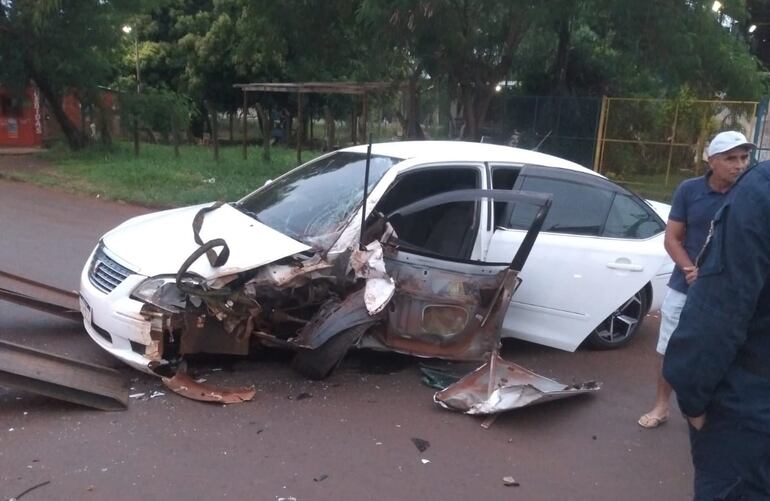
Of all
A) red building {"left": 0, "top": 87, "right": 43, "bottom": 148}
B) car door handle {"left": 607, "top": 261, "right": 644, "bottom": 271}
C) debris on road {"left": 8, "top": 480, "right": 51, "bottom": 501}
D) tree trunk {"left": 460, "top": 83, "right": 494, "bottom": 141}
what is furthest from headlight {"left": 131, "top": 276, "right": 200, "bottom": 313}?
red building {"left": 0, "top": 87, "right": 43, "bottom": 148}

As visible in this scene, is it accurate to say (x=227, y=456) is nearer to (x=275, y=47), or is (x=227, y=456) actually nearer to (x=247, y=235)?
(x=247, y=235)

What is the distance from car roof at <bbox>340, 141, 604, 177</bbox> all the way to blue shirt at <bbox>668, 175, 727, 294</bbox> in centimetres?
165

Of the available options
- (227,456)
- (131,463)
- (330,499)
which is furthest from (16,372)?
(330,499)

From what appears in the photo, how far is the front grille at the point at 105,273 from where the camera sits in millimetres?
4836

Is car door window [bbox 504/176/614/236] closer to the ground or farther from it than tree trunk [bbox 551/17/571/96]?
closer to the ground

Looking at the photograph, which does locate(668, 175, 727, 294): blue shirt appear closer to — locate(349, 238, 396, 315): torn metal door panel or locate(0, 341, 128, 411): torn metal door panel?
locate(349, 238, 396, 315): torn metal door panel

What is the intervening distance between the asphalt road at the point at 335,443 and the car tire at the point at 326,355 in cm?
12

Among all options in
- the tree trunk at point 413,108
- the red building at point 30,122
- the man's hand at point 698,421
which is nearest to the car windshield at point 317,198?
the man's hand at point 698,421

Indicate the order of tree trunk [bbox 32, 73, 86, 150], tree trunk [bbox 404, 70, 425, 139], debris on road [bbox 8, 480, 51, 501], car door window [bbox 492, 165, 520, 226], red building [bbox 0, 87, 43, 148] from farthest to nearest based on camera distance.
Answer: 1. red building [bbox 0, 87, 43, 148]
2. tree trunk [bbox 32, 73, 86, 150]
3. tree trunk [bbox 404, 70, 425, 139]
4. car door window [bbox 492, 165, 520, 226]
5. debris on road [bbox 8, 480, 51, 501]

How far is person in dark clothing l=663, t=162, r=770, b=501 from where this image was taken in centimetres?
210

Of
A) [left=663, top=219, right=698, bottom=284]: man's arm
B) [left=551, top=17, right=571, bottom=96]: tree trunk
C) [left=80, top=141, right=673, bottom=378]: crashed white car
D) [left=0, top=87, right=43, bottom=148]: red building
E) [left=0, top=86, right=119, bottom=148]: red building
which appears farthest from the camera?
[left=0, top=87, right=43, bottom=148]: red building

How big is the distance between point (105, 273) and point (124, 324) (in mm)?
488

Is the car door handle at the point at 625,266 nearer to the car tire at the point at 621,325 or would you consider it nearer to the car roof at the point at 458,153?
the car tire at the point at 621,325

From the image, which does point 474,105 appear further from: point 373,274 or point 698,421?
point 698,421
